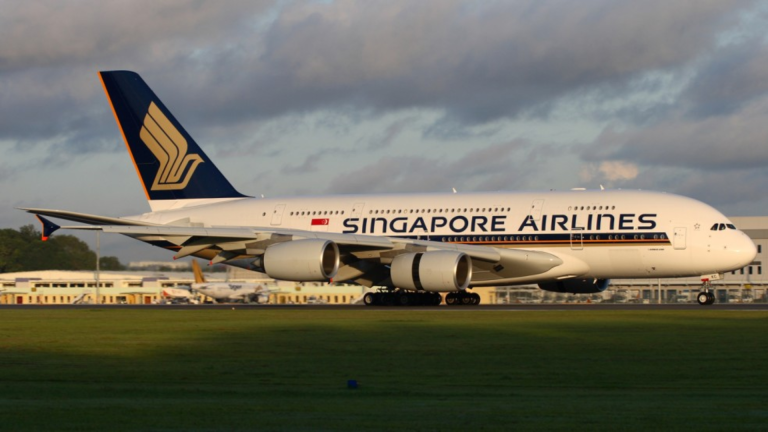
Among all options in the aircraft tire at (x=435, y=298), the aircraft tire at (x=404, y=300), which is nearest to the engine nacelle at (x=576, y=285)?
the aircraft tire at (x=435, y=298)

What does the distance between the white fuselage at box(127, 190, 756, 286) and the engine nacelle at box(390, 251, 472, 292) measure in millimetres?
2940

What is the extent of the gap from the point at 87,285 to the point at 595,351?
231ft

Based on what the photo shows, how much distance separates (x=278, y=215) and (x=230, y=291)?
3025cm

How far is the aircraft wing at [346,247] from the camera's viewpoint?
139 ft

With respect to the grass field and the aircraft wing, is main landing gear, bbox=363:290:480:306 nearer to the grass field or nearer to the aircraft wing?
the aircraft wing

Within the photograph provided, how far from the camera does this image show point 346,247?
141ft

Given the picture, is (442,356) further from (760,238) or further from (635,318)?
(760,238)

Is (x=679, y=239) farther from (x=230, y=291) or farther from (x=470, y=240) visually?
(x=230, y=291)

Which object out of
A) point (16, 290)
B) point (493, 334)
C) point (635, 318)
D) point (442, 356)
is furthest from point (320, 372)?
point (16, 290)

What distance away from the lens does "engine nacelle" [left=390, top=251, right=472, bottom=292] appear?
40219mm

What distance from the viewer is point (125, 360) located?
2105 centimetres

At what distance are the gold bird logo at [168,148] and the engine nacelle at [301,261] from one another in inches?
421

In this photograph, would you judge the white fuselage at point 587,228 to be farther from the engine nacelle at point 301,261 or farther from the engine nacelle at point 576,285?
the engine nacelle at point 301,261

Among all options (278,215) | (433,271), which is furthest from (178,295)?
(433,271)
